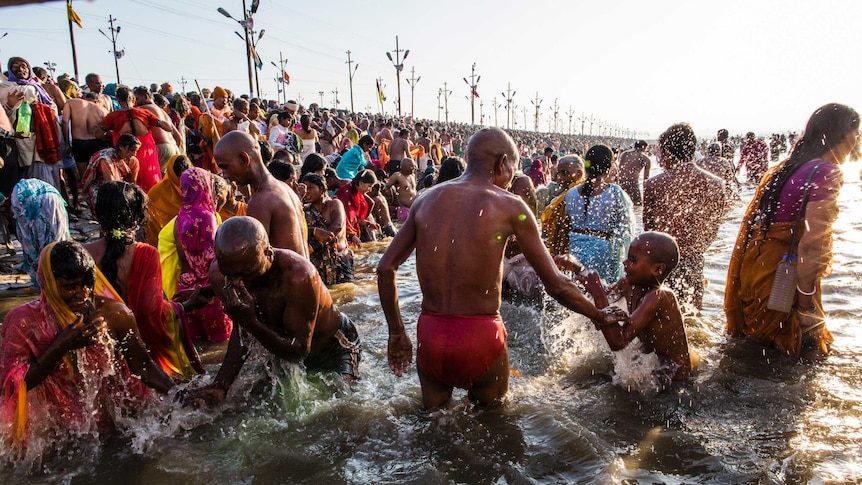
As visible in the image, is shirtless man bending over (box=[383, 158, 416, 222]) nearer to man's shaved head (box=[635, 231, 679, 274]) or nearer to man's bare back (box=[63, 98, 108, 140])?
man's bare back (box=[63, 98, 108, 140])

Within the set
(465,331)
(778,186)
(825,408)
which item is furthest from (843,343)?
(465,331)

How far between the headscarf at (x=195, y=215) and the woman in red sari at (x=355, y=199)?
11.6ft

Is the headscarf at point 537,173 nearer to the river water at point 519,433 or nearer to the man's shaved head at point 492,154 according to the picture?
the river water at point 519,433

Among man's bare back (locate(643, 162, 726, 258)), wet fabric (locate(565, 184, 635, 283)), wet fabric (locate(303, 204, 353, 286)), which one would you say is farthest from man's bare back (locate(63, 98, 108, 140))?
man's bare back (locate(643, 162, 726, 258))

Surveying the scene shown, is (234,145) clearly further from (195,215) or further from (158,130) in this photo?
(158,130)

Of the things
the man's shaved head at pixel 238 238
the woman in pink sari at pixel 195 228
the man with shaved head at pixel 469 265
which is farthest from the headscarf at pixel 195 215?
the man with shaved head at pixel 469 265

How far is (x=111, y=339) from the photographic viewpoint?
299 cm

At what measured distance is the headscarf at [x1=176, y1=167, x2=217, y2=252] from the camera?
14.4 ft

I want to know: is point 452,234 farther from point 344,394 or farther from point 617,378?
point 617,378

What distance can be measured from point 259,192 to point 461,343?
1.93m

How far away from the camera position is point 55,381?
3.02 metres

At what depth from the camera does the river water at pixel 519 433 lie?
297 centimetres

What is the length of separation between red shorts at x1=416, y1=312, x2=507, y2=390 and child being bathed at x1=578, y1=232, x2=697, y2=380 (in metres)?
0.78

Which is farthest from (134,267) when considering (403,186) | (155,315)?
(403,186)
